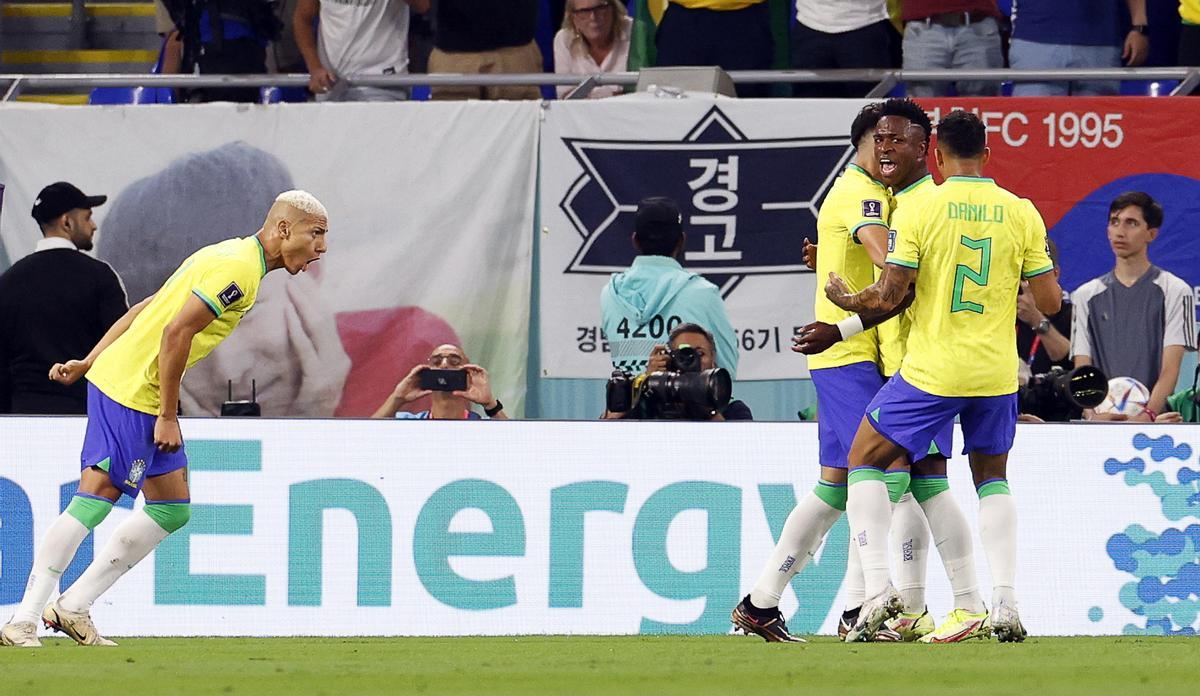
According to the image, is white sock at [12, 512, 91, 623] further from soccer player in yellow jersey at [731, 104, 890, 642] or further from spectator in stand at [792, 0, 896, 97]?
spectator in stand at [792, 0, 896, 97]

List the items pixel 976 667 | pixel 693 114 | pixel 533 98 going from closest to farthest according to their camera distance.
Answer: pixel 976 667 < pixel 693 114 < pixel 533 98

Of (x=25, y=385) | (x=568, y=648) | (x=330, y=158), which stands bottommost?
(x=568, y=648)

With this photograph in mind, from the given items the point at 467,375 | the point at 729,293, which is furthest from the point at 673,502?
the point at 729,293

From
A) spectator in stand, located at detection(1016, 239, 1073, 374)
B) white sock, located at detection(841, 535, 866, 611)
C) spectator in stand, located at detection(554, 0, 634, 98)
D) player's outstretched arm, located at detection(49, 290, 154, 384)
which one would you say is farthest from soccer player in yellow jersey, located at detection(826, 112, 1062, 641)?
spectator in stand, located at detection(554, 0, 634, 98)

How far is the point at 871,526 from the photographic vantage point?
25.3 ft

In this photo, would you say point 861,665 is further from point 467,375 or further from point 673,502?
point 467,375

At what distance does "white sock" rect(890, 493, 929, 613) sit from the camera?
322 inches

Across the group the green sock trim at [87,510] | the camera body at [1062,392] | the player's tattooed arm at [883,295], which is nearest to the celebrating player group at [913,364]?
the player's tattooed arm at [883,295]

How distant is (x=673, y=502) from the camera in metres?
9.74

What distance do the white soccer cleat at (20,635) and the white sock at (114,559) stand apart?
0.54 ft

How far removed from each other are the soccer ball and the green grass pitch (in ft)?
8.33

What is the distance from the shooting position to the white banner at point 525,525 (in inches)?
377

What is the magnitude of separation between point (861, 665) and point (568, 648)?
Result: 5.79 ft

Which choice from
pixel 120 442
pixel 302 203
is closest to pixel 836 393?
pixel 302 203
